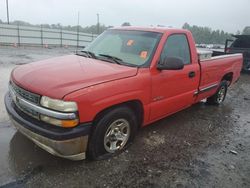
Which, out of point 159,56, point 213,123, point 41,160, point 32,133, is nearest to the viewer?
point 32,133

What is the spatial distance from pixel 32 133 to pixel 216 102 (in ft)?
16.2

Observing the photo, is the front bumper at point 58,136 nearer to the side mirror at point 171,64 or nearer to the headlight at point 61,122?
the headlight at point 61,122

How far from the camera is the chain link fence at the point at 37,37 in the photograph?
1986 centimetres

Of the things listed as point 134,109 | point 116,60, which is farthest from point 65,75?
point 134,109

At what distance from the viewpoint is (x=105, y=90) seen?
2922 mm

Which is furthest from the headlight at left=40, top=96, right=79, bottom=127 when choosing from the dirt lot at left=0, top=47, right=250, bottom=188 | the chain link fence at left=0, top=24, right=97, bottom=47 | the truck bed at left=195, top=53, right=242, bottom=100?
the chain link fence at left=0, top=24, right=97, bottom=47

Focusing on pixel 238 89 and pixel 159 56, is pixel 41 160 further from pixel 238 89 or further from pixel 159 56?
pixel 238 89

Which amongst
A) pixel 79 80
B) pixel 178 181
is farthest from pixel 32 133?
pixel 178 181

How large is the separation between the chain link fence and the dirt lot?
1734cm

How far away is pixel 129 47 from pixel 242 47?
1040 cm

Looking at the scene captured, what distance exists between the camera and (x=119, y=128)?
3438 millimetres

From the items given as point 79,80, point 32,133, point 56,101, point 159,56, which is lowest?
point 32,133

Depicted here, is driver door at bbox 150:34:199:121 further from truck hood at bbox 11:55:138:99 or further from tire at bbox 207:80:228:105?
→ tire at bbox 207:80:228:105

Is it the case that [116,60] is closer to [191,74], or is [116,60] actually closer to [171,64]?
[171,64]
